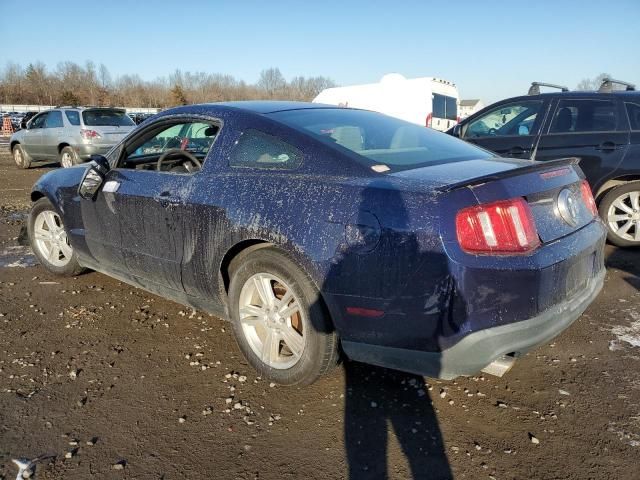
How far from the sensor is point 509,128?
20.3 feet

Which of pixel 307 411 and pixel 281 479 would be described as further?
pixel 307 411

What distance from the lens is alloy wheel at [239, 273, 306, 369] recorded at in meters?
2.73

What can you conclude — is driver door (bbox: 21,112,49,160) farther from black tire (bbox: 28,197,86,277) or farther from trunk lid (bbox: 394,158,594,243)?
trunk lid (bbox: 394,158,594,243)

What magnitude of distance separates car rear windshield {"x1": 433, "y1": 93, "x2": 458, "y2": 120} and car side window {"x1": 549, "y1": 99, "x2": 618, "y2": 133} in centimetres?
959

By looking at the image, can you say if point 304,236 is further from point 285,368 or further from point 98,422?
point 98,422

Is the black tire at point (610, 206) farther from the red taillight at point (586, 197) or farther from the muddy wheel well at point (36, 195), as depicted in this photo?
the muddy wheel well at point (36, 195)

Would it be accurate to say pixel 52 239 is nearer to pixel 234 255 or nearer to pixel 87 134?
pixel 234 255

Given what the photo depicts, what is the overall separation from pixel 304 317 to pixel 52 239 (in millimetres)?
3181

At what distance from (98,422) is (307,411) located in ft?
3.49

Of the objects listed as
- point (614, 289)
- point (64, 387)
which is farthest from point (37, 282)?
point (614, 289)

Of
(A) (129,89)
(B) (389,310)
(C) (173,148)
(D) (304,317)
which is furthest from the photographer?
(A) (129,89)

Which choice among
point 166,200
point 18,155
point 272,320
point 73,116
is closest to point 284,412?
point 272,320

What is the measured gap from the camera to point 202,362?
10.2 feet

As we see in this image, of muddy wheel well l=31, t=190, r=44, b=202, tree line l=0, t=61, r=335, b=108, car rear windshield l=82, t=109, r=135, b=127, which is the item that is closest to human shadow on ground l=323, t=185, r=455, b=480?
muddy wheel well l=31, t=190, r=44, b=202
